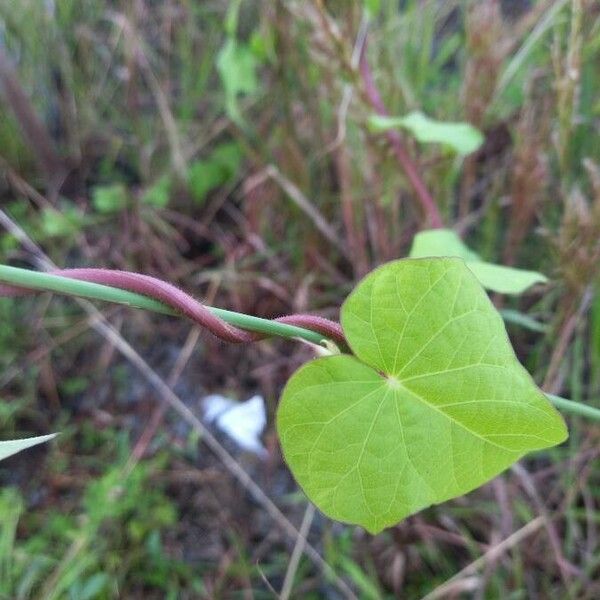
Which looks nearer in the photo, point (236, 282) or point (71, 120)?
point (236, 282)

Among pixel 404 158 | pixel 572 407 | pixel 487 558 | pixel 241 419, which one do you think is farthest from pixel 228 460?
pixel 572 407

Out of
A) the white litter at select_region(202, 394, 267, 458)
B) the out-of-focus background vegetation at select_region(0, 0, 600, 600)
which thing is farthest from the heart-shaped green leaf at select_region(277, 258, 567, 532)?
the white litter at select_region(202, 394, 267, 458)

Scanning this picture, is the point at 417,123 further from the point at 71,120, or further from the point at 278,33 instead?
the point at 71,120

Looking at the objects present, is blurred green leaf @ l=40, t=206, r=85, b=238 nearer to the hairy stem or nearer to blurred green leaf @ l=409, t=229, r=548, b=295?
blurred green leaf @ l=409, t=229, r=548, b=295

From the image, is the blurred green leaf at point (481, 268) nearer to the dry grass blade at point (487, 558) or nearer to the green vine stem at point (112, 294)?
the green vine stem at point (112, 294)

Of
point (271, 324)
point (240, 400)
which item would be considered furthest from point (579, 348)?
point (271, 324)

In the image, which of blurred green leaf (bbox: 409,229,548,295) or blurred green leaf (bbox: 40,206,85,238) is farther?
blurred green leaf (bbox: 40,206,85,238)

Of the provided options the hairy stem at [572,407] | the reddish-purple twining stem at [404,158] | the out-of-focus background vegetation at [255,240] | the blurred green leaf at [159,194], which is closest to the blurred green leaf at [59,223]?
the out-of-focus background vegetation at [255,240]
